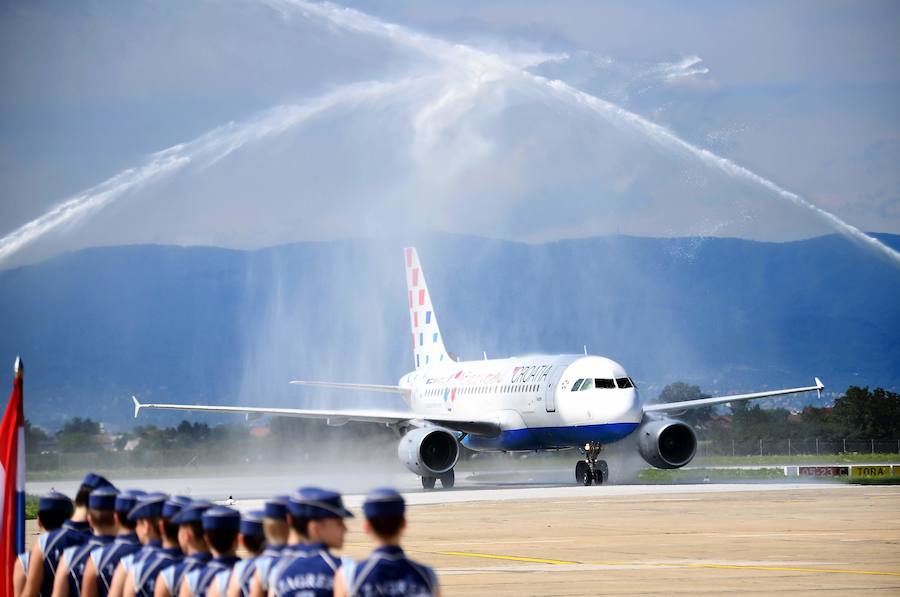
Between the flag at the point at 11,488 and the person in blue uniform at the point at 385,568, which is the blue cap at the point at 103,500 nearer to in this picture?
the flag at the point at 11,488

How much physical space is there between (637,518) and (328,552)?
22.7 metres

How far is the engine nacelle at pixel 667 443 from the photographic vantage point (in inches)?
1891

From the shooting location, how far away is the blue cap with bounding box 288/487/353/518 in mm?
8500

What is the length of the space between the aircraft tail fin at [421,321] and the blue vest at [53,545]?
53.7m

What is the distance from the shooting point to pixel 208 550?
9.72 metres

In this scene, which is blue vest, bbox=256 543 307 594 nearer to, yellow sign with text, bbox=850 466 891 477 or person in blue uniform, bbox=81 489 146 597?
person in blue uniform, bbox=81 489 146 597

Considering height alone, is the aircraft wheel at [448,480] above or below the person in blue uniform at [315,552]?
above

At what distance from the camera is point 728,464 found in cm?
7456

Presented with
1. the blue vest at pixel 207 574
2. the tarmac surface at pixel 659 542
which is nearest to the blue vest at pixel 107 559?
the blue vest at pixel 207 574

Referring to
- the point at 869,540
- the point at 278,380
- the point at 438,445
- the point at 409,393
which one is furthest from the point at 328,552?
the point at 278,380

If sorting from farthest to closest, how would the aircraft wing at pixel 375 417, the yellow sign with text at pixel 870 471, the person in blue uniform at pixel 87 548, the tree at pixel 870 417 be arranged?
the tree at pixel 870 417
the yellow sign with text at pixel 870 471
the aircraft wing at pixel 375 417
the person in blue uniform at pixel 87 548

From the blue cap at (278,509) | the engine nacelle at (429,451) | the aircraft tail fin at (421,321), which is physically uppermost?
the aircraft tail fin at (421,321)

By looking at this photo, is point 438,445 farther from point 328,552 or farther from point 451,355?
point 328,552

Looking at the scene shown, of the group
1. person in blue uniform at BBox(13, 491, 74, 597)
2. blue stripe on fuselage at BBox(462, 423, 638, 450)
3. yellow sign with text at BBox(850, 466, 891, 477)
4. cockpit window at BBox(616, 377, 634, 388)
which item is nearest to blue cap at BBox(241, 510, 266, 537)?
person in blue uniform at BBox(13, 491, 74, 597)
